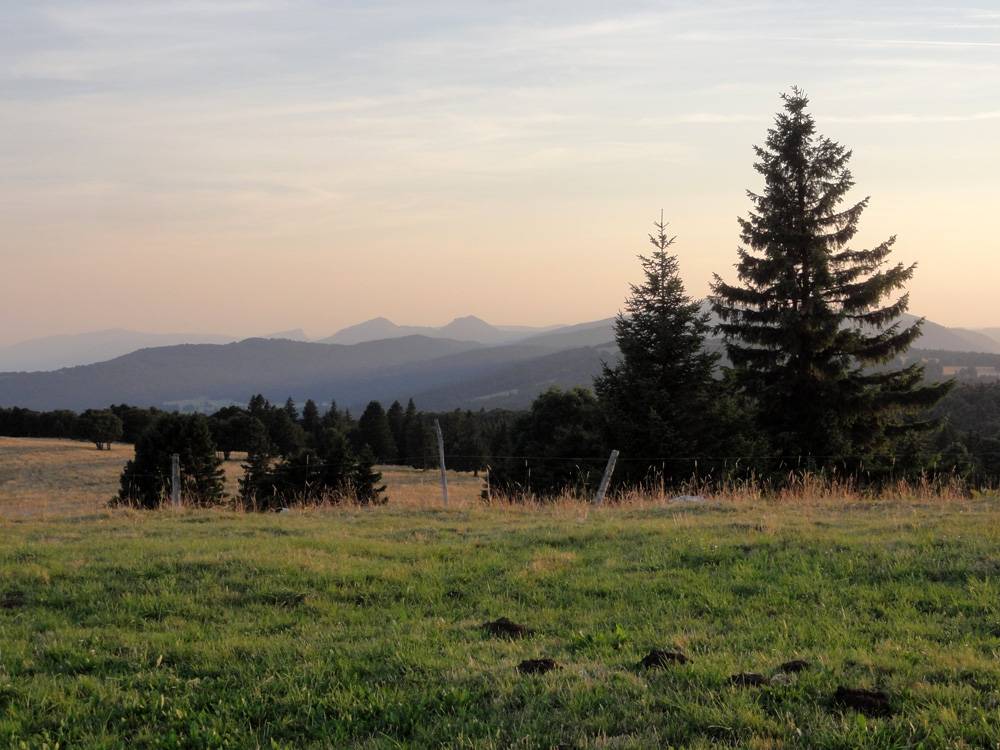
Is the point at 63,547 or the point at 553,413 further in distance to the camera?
the point at 553,413

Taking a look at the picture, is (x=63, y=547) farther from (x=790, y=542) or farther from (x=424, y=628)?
(x=790, y=542)

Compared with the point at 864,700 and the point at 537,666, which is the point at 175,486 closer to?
the point at 537,666

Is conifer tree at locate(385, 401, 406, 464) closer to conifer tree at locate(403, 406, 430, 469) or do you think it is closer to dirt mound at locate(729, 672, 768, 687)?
conifer tree at locate(403, 406, 430, 469)

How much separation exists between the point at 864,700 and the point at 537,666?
2.23 m

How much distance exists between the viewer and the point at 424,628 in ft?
24.3

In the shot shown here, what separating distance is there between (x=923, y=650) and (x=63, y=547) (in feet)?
38.2

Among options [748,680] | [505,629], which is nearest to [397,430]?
[505,629]

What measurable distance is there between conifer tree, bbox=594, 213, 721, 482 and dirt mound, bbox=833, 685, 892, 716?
730 inches

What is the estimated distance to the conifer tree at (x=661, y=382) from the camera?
966 inches

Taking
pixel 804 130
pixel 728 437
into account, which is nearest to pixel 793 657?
pixel 728 437

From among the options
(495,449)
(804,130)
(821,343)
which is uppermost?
(804,130)

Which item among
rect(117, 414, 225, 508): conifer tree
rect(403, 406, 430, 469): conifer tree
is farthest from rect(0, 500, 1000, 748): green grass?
rect(403, 406, 430, 469): conifer tree

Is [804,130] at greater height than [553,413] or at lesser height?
greater

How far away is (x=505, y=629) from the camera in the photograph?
23.9 ft
